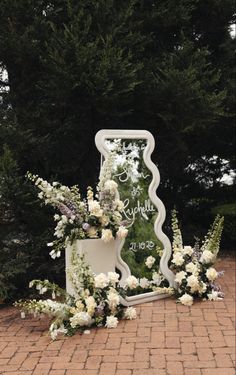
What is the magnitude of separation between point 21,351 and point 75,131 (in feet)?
9.70

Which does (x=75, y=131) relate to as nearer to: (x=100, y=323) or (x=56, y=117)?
(x=56, y=117)

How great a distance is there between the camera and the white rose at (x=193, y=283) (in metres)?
5.34

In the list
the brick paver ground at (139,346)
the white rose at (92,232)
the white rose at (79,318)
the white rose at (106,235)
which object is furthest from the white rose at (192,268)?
the white rose at (79,318)

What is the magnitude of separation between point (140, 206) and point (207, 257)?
3.11ft

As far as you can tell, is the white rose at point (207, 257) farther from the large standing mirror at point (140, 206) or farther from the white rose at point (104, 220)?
the white rose at point (104, 220)

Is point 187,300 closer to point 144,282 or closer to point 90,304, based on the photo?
point 144,282

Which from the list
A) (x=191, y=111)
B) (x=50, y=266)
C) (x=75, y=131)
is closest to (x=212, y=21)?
(x=191, y=111)

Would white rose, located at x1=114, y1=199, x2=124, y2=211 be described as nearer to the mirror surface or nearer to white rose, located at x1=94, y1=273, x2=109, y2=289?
the mirror surface

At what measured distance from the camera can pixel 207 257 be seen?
559 cm

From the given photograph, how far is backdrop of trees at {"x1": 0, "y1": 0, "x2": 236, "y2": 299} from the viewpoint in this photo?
17.7 feet

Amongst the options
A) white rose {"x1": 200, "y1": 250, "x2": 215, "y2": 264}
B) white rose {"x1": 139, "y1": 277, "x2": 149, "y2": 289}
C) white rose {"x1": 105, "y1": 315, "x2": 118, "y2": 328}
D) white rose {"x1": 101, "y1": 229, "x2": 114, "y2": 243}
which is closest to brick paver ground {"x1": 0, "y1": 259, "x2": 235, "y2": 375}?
white rose {"x1": 105, "y1": 315, "x2": 118, "y2": 328}

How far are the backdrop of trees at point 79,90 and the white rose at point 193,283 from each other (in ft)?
5.13

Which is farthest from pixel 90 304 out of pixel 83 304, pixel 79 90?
pixel 79 90

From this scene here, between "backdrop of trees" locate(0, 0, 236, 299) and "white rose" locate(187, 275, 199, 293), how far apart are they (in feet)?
5.13
